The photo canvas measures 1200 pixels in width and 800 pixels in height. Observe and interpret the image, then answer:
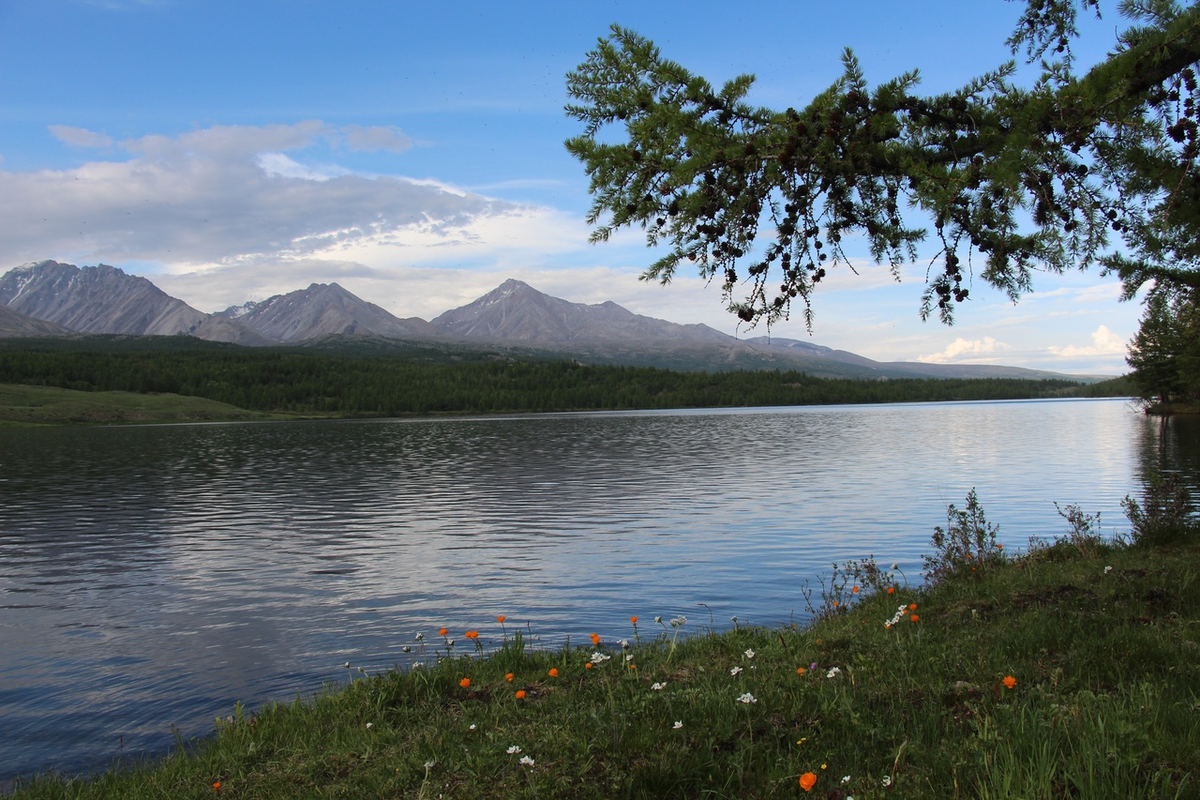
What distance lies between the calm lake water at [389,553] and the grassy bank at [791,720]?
4178 millimetres

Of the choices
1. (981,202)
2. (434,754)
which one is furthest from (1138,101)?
(434,754)

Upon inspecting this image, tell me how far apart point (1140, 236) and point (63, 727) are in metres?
17.8

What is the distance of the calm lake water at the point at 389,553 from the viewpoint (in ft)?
49.5

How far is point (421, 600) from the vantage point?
2091 cm

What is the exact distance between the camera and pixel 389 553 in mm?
28422

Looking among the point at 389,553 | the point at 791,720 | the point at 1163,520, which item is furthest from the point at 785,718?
the point at 389,553

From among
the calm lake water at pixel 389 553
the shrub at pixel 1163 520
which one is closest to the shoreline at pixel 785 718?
the calm lake water at pixel 389 553

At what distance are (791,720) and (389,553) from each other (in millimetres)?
23210

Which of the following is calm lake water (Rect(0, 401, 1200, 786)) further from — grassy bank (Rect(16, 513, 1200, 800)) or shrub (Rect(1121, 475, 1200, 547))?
shrub (Rect(1121, 475, 1200, 547))

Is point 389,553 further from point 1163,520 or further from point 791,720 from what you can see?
point 1163,520

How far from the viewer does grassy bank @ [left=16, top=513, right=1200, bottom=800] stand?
5977 millimetres

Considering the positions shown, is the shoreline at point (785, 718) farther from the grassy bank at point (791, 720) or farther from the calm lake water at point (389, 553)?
the calm lake water at point (389, 553)

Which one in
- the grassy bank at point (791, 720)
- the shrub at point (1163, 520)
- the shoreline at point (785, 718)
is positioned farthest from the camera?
the shrub at point (1163, 520)

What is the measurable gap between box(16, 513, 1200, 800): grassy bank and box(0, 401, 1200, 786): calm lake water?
13.7 ft
